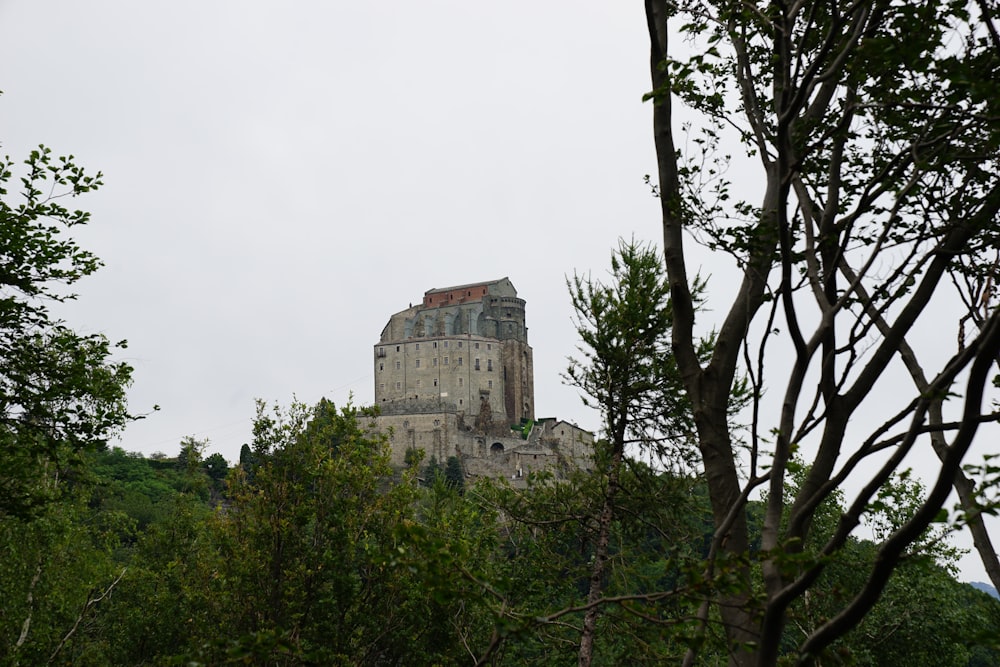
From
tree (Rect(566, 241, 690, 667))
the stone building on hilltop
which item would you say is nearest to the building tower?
the stone building on hilltop

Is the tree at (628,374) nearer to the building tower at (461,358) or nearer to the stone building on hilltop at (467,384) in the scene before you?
the stone building on hilltop at (467,384)

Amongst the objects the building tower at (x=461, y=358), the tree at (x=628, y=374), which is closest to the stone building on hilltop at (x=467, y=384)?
the building tower at (x=461, y=358)

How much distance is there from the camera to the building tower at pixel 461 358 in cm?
10256

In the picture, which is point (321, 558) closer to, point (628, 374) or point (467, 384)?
point (628, 374)

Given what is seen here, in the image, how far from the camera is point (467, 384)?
337 ft

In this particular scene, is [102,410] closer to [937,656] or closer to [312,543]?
[312,543]

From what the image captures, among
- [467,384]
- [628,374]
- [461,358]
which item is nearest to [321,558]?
[628,374]

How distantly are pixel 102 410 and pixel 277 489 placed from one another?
11.3 feet

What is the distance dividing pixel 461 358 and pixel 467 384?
11.1 ft

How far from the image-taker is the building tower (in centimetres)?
10256

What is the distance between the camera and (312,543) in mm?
14992

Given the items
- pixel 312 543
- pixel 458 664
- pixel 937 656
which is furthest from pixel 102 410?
pixel 937 656

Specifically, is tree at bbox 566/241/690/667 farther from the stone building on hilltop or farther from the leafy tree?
the stone building on hilltop

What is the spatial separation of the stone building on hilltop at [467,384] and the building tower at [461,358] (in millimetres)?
125
